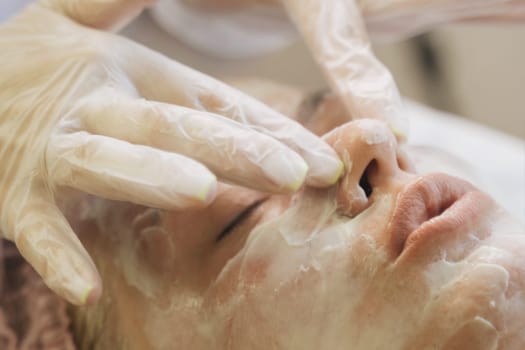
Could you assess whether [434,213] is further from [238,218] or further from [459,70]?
[459,70]

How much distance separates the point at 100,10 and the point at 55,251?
0.41 metres

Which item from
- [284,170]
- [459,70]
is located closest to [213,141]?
[284,170]

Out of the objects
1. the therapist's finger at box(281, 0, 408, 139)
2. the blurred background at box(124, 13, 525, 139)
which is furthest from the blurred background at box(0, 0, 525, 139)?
the therapist's finger at box(281, 0, 408, 139)

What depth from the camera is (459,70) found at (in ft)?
8.26

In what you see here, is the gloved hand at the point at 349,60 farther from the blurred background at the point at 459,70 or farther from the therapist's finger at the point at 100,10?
the blurred background at the point at 459,70

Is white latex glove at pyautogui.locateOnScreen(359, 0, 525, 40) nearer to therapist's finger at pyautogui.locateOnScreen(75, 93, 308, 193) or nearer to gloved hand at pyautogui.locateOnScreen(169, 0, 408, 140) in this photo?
→ gloved hand at pyautogui.locateOnScreen(169, 0, 408, 140)

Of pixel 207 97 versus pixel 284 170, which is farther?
pixel 207 97

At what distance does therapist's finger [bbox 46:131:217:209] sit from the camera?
2.45ft

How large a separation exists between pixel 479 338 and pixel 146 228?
19.0 inches

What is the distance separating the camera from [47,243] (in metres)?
0.80

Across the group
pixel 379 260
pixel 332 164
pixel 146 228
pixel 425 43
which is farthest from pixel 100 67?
pixel 425 43

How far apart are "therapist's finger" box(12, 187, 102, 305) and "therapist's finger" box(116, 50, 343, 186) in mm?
221

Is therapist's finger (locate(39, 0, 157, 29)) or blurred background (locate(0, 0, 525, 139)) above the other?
therapist's finger (locate(39, 0, 157, 29))

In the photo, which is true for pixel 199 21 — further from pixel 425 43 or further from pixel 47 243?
pixel 425 43
